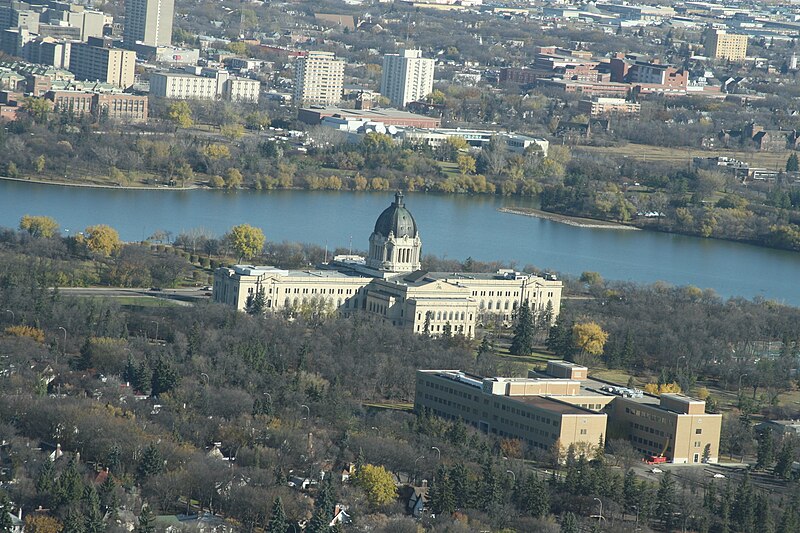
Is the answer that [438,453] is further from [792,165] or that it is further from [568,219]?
[792,165]

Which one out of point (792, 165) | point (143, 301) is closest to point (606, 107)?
point (792, 165)

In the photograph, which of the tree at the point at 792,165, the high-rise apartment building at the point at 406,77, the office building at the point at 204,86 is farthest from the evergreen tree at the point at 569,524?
the high-rise apartment building at the point at 406,77

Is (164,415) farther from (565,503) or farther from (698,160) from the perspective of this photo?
(698,160)

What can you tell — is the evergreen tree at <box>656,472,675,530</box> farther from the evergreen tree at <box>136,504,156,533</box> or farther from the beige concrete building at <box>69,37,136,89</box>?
the beige concrete building at <box>69,37,136,89</box>

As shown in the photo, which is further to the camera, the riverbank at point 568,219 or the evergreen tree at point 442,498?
the riverbank at point 568,219

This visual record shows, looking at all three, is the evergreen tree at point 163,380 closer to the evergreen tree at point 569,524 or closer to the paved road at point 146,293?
the evergreen tree at point 569,524

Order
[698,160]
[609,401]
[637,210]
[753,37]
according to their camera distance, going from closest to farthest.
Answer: [609,401] < [637,210] < [698,160] < [753,37]

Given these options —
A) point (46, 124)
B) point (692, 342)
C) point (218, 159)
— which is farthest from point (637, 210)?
point (692, 342)
